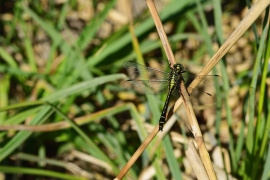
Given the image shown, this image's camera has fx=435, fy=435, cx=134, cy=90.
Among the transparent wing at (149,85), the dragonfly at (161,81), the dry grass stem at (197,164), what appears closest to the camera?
the dry grass stem at (197,164)

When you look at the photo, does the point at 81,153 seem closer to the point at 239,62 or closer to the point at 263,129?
the point at 263,129

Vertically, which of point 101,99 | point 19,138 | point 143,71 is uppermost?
point 143,71

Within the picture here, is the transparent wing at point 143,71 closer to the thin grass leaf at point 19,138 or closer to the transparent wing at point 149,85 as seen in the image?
the transparent wing at point 149,85

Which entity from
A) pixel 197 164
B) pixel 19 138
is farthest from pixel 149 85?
pixel 197 164

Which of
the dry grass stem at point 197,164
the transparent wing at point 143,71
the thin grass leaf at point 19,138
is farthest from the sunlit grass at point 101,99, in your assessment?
the dry grass stem at point 197,164

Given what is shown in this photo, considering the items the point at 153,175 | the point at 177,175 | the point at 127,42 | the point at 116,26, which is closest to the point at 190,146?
the point at 177,175

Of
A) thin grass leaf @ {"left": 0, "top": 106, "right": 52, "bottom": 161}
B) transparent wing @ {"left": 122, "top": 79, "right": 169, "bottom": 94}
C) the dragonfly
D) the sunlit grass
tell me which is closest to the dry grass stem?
the sunlit grass

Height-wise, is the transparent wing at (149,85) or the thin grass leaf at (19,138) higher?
the transparent wing at (149,85)

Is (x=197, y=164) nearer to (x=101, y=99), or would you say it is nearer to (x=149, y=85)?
(x=149, y=85)
